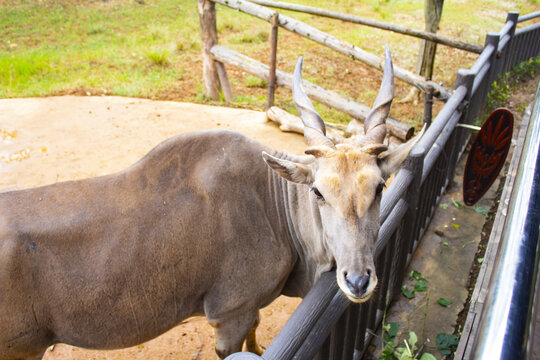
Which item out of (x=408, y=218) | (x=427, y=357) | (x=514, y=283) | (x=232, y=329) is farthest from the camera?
(x=408, y=218)

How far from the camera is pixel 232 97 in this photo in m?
8.81

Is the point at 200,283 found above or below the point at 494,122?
below

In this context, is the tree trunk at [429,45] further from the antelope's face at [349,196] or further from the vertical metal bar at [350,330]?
the vertical metal bar at [350,330]

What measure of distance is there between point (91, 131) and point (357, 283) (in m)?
5.87

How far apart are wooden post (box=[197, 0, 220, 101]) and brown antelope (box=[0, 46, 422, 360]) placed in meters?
5.59

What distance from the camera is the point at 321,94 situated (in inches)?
288

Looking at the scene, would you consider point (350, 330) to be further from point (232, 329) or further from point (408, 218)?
point (408, 218)

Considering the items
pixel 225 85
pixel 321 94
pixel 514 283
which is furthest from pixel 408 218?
pixel 225 85

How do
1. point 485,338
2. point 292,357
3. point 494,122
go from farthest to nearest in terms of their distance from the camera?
point 494,122, point 292,357, point 485,338

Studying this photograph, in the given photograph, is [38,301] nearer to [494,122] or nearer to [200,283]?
[200,283]

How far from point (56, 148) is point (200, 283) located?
4553mm

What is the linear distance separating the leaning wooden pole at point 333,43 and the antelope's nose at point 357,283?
4411mm

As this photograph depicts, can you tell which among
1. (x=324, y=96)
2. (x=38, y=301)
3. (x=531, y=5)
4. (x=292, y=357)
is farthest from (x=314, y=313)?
(x=531, y=5)

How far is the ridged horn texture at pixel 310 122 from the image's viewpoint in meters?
2.83
